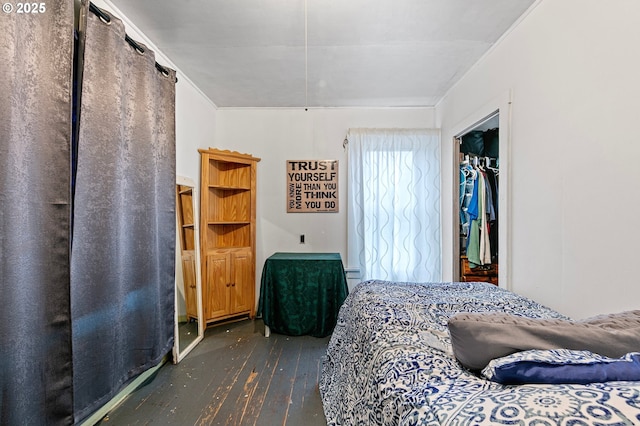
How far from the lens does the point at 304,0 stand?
5.49 ft

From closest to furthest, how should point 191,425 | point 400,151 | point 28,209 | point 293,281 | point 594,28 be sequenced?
point 28,209 < point 594,28 < point 191,425 < point 293,281 < point 400,151

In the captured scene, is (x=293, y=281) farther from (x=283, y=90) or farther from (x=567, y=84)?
(x=567, y=84)

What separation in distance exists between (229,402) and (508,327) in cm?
176

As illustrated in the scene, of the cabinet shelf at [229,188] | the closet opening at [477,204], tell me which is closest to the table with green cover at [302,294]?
the cabinet shelf at [229,188]

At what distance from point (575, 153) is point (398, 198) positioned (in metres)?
1.80

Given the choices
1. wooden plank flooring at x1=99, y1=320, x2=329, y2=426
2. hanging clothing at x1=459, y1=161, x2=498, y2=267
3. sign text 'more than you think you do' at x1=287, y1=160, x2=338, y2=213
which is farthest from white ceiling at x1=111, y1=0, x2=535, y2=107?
wooden plank flooring at x1=99, y1=320, x2=329, y2=426

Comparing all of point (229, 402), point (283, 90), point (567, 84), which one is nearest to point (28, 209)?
point (229, 402)

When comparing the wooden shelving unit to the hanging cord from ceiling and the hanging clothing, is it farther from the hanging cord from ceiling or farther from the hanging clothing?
the hanging clothing

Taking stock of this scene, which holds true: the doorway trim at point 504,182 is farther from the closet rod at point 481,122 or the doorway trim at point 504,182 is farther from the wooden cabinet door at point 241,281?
the wooden cabinet door at point 241,281

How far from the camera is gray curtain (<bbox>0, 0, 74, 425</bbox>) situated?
41.9 inches

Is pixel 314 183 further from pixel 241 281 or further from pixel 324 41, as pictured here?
pixel 324 41

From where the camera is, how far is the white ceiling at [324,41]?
1739 millimetres

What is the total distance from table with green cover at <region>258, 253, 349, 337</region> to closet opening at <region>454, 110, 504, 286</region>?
1.29 metres

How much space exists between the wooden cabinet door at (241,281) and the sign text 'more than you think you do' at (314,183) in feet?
2.93
